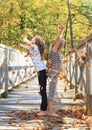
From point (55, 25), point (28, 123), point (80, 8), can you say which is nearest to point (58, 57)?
point (28, 123)

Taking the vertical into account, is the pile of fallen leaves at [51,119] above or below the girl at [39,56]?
below

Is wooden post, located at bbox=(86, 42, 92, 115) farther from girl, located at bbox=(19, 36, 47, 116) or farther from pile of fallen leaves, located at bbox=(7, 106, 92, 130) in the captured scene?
girl, located at bbox=(19, 36, 47, 116)

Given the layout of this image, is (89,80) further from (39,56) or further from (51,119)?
(51,119)

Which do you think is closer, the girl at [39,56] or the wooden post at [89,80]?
the wooden post at [89,80]

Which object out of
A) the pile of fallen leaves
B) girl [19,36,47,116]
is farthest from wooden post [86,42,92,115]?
girl [19,36,47,116]

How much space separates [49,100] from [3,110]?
1.58 m

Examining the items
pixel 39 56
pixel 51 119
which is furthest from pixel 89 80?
pixel 51 119

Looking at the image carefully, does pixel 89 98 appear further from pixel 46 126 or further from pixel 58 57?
pixel 46 126

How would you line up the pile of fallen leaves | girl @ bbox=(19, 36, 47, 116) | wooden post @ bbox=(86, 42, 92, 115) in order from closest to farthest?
the pile of fallen leaves < wooden post @ bbox=(86, 42, 92, 115) < girl @ bbox=(19, 36, 47, 116)

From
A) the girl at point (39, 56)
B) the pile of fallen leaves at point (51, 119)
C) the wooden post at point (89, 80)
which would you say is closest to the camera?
the pile of fallen leaves at point (51, 119)

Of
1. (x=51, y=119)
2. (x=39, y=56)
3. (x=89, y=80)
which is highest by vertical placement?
(x=39, y=56)

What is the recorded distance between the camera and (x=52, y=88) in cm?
1034

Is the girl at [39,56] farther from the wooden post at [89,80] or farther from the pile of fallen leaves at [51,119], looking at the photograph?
the wooden post at [89,80]

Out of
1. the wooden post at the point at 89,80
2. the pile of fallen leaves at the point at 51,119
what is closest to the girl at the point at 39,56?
the pile of fallen leaves at the point at 51,119
